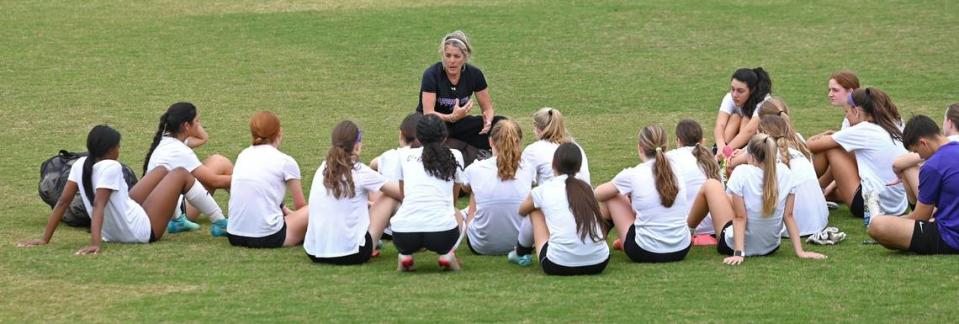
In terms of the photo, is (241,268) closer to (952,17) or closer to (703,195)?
(703,195)

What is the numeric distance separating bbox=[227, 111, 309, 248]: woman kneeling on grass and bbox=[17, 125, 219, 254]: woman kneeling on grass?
55cm

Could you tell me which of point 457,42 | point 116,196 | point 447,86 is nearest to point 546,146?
point 457,42

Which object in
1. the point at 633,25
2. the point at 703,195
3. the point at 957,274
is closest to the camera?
the point at 957,274

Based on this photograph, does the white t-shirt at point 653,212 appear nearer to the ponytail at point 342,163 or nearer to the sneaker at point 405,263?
the sneaker at point 405,263

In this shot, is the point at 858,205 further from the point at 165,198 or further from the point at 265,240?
the point at 165,198

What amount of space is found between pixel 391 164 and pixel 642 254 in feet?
6.07

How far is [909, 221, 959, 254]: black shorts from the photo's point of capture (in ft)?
30.3

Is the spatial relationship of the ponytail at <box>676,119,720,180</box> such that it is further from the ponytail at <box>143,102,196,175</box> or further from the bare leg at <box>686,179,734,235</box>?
the ponytail at <box>143,102,196,175</box>

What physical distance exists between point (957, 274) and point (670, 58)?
10.7 metres

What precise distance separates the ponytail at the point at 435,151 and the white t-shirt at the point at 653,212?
3.66 ft

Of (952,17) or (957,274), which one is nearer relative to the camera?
(957,274)

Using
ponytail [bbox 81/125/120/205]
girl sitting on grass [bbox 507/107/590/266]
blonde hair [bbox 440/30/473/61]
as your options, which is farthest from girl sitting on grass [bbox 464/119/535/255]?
blonde hair [bbox 440/30/473/61]

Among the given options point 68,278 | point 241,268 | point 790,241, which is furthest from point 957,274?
point 68,278

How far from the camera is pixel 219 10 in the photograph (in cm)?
2208
